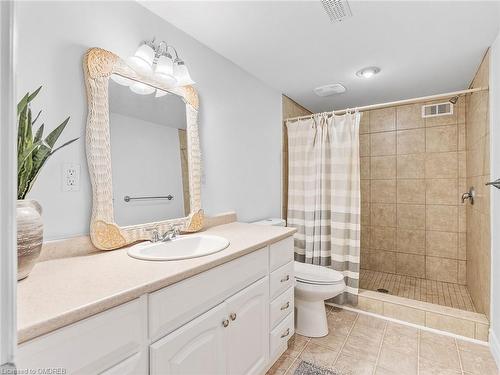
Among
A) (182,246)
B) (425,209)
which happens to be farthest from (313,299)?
(425,209)

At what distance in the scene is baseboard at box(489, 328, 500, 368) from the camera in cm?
170

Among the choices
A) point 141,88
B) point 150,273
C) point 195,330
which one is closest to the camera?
point 150,273

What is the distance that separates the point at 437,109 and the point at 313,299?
250cm

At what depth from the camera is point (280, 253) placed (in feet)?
5.55

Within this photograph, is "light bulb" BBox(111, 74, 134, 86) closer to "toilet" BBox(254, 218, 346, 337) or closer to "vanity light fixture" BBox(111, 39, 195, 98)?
"vanity light fixture" BBox(111, 39, 195, 98)

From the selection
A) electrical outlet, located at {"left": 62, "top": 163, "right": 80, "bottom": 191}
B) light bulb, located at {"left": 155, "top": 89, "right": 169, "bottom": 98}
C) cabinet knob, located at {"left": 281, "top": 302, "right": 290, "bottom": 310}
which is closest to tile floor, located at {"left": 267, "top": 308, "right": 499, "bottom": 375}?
cabinet knob, located at {"left": 281, "top": 302, "right": 290, "bottom": 310}

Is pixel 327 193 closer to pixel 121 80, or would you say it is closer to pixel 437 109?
pixel 437 109

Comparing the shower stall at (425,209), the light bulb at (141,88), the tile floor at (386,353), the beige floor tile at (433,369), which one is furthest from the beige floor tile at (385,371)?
the light bulb at (141,88)

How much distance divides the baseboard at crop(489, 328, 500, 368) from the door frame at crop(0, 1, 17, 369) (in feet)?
8.05

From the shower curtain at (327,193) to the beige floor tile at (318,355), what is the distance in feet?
2.15

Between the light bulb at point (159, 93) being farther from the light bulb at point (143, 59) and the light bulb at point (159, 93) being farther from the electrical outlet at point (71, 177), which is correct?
the electrical outlet at point (71, 177)

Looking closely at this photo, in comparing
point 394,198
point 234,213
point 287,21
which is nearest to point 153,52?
point 287,21

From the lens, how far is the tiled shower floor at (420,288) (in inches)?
97.7

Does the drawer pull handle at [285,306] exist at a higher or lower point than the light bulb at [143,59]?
lower
